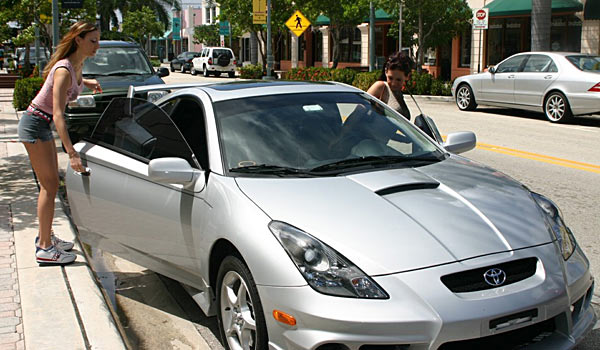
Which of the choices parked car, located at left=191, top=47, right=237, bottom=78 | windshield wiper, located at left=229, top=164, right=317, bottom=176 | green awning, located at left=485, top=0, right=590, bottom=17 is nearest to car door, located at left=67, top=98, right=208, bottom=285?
windshield wiper, located at left=229, top=164, right=317, bottom=176

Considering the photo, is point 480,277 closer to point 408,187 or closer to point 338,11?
point 408,187

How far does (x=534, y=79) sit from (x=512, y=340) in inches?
597

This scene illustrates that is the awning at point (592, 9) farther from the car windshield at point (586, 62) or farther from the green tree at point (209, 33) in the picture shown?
the green tree at point (209, 33)

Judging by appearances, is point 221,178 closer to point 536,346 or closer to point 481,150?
point 536,346

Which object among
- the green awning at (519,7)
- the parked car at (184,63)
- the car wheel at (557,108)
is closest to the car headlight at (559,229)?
the car wheel at (557,108)

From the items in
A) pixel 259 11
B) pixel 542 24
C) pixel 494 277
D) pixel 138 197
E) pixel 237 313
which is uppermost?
pixel 259 11

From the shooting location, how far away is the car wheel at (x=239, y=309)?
11.3ft

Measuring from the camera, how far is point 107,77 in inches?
512

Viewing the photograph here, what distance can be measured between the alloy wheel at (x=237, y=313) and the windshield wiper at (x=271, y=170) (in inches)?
26.3

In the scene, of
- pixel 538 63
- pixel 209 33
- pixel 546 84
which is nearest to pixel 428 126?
pixel 546 84

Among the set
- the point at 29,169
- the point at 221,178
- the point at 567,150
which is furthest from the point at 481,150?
the point at 221,178

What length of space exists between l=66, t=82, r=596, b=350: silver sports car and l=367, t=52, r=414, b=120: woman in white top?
1709mm

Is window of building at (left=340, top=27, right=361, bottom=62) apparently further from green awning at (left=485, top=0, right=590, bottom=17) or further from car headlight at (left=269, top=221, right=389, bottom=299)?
car headlight at (left=269, top=221, right=389, bottom=299)

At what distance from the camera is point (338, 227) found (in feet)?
11.3
